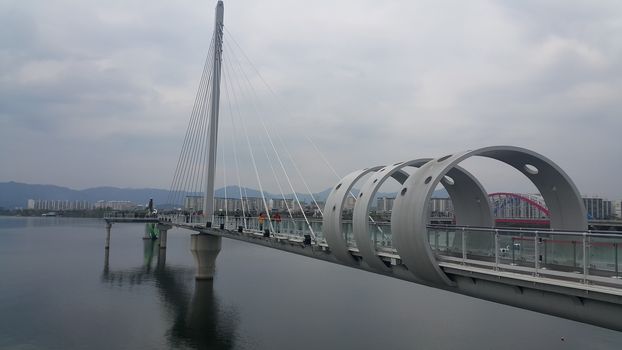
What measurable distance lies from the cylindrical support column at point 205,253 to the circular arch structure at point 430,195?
27687mm

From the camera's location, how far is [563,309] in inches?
323

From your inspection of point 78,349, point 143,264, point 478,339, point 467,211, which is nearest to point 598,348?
point 478,339

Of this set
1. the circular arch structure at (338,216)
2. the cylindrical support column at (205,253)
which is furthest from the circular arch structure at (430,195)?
the cylindrical support column at (205,253)

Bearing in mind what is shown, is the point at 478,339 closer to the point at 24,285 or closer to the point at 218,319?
the point at 218,319

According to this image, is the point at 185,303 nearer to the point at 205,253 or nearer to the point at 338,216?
the point at 205,253

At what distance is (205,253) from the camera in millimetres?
36969

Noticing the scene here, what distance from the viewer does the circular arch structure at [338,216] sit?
46.5 ft

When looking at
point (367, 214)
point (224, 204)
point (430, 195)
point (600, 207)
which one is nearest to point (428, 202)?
point (430, 195)

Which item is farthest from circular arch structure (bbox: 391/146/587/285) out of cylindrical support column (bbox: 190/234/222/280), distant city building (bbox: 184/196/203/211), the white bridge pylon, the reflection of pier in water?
distant city building (bbox: 184/196/203/211)

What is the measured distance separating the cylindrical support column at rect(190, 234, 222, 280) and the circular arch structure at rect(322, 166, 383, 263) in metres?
23.4

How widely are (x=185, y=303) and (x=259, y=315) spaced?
6687mm

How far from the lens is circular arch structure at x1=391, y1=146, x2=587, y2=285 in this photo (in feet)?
33.2

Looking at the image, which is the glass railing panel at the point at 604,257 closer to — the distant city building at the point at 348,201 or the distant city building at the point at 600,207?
the distant city building at the point at 348,201

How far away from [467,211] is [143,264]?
3968cm
